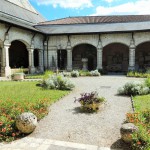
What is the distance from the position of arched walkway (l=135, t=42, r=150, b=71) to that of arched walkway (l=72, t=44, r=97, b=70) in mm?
4627

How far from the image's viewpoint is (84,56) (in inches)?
904

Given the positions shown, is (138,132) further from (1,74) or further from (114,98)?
(1,74)

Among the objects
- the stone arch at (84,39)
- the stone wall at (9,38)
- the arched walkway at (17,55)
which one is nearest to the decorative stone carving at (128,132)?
the stone wall at (9,38)

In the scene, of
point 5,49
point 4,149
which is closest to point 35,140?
point 4,149

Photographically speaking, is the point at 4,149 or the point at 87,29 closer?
the point at 4,149

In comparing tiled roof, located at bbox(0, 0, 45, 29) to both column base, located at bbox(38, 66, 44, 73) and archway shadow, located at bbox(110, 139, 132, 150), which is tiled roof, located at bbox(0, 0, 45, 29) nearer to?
column base, located at bbox(38, 66, 44, 73)

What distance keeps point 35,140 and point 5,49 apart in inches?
480

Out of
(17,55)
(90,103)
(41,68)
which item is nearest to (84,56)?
(41,68)

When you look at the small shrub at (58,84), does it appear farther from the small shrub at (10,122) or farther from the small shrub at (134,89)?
the small shrub at (10,122)

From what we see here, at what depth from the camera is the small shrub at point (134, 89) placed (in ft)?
29.2

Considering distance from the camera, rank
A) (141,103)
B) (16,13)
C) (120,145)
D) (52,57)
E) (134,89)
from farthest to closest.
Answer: (16,13) → (52,57) → (134,89) → (141,103) → (120,145)

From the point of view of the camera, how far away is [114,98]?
8.45 m

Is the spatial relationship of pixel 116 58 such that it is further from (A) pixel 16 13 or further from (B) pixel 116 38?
(A) pixel 16 13

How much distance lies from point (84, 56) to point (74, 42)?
2.88 metres
